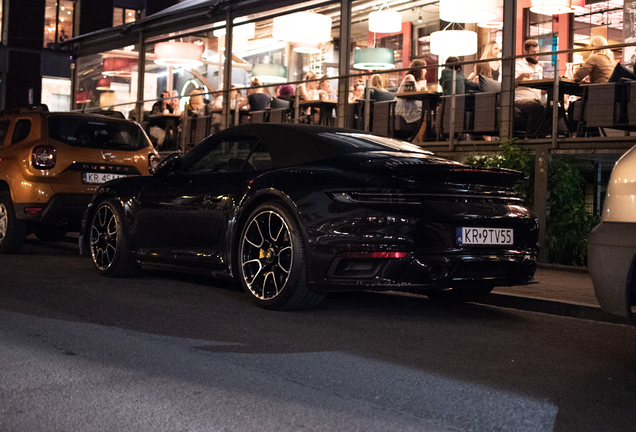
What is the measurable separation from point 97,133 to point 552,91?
5.66 metres

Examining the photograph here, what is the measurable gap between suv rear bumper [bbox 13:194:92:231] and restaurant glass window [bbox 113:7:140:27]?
34.0m

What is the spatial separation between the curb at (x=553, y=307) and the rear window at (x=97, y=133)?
525cm

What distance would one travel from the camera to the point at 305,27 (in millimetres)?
15180

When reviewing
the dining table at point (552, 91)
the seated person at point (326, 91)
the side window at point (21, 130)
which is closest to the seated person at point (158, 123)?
the seated person at point (326, 91)

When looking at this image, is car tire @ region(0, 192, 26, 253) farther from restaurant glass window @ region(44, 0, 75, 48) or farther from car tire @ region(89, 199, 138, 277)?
restaurant glass window @ region(44, 0, 75, 48)

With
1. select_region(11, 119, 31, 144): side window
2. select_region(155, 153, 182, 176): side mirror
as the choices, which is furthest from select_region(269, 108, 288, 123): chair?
select_region(155, 153, 182, 176): side mirror

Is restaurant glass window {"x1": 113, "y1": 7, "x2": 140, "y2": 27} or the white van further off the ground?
restaurant glass window {"x1": 113, "y1": 7, "x2": 140, "y2": 27}

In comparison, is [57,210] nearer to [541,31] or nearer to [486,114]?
[486,114]

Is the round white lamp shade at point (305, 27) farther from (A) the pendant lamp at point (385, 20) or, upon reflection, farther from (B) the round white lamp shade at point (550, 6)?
(B) the round white lamp shade at point (550, 6)

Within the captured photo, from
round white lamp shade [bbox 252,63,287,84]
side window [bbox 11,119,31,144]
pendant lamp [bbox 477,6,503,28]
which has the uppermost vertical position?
pendant lamp [bbox 477,6,503,28]

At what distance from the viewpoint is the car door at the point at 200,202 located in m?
6.49

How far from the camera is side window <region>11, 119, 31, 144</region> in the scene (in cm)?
1002

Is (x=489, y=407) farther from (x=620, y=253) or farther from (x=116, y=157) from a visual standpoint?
(x=116, y=157)

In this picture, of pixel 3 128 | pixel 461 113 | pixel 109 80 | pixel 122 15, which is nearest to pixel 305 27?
pixel 461 113
